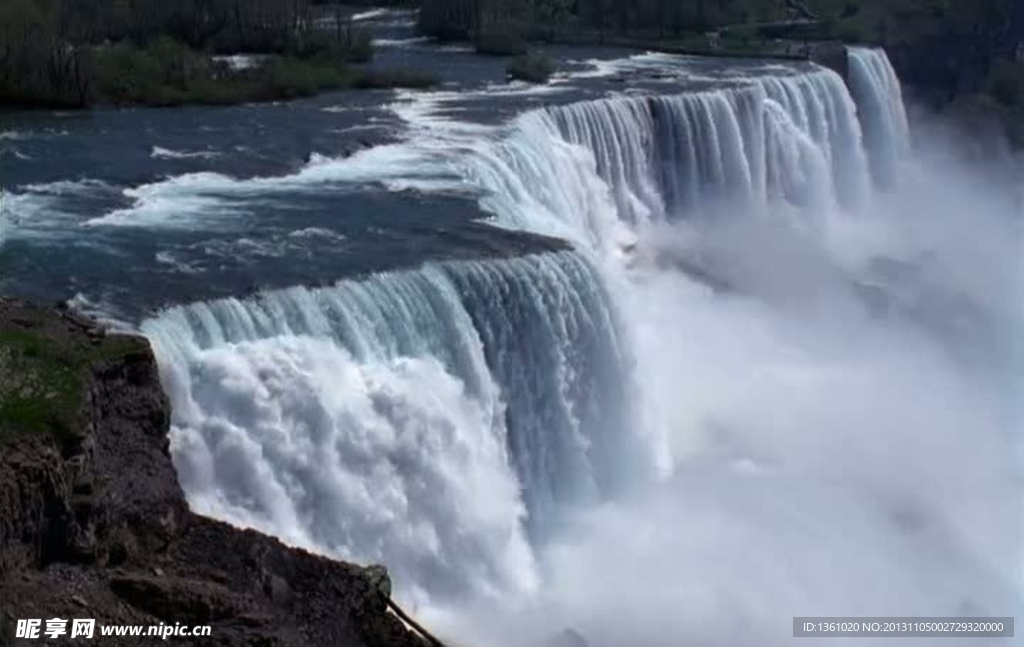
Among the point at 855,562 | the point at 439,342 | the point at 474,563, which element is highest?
the point at 439,342

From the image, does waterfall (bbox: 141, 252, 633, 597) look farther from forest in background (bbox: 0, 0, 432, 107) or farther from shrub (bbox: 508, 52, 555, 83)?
shrub (bbox: 508, 52, 555, 83)

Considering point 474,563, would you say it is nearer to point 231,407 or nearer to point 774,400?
point 231,407

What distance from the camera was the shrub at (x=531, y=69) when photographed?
31578 millimetres

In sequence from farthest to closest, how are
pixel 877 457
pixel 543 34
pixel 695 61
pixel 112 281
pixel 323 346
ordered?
pixel 543 34 → pixel 695 61 → pixel 877 457 → pixel 112 281 → pixel 323 346

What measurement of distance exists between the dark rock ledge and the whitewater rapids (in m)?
1.38

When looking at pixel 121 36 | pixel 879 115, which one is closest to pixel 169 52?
pixel 121 36

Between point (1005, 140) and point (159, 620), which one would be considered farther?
point (1005, 140)

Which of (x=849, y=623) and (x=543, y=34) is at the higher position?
(x=543, y=34)

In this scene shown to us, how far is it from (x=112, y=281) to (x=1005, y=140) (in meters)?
31.2

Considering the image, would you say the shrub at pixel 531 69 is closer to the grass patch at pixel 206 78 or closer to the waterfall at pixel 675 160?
the grass patch at pixel 206 78

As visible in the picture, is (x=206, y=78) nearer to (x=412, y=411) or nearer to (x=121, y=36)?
(x=121, y=36)

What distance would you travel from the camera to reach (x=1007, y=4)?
46219 millimetres

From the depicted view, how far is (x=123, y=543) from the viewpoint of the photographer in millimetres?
11086

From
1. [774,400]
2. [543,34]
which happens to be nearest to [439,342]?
[774,400]
